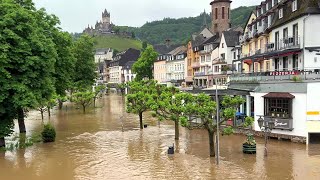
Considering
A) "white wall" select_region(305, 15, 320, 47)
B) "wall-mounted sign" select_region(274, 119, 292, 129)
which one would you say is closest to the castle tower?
"white wall" select_region(305, 15, 320, 47)

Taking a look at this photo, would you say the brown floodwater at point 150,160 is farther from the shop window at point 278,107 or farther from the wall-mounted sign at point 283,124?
the shop window at point 278,107

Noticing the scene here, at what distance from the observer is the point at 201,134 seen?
35.0 m

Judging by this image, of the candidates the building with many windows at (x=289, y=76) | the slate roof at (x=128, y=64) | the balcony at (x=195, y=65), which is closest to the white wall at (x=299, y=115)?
the building with many windows at (x=289, y=76)

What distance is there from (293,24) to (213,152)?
686 inches

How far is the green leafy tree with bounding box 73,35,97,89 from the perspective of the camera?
65500 mm

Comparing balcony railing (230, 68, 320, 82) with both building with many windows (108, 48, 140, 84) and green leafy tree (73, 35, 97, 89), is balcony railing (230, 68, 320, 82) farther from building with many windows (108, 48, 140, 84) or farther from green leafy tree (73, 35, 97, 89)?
building with many windows (108, 48, 140, 84)

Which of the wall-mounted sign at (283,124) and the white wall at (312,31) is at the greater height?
the white wall at (312,31)

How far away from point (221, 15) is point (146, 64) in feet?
79.2

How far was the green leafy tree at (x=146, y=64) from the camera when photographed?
97081 millimetres

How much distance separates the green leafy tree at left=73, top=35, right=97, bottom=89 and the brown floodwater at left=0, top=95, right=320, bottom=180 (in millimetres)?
31406

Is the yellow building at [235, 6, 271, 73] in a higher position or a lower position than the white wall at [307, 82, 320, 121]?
higher

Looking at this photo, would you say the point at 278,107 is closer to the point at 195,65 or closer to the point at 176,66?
the point at 195,65

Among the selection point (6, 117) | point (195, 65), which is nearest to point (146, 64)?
point (195, 65)

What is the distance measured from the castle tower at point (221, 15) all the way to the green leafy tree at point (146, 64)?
67.5 ft
